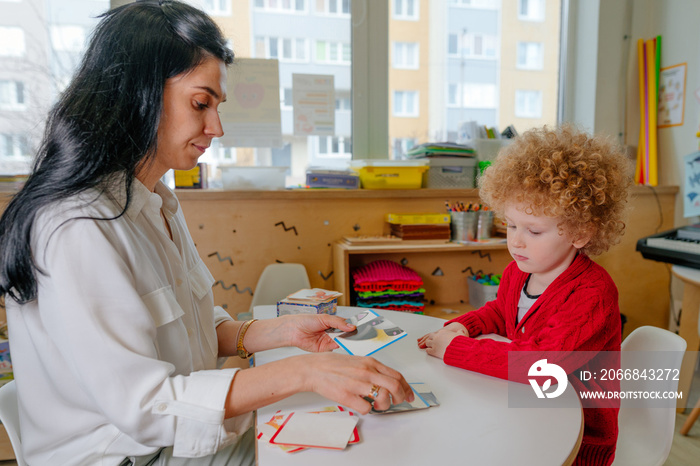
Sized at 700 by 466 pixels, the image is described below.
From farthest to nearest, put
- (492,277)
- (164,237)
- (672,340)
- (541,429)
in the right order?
(492,277) → (672,340) → (164,237) → (541,429)

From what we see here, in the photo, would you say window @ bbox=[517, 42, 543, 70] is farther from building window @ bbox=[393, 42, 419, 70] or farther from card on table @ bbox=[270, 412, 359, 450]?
card on table @ bbox=[270, 412, 359, 450]

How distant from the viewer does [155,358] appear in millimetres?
767

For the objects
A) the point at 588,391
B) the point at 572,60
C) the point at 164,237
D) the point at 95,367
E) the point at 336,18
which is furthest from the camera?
the point at 572,60

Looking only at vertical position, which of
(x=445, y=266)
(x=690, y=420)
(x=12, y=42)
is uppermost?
(x=12, y=42)

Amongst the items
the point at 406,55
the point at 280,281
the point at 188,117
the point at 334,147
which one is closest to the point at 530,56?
the point at 406,55

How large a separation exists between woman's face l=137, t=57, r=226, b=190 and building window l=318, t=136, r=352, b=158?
1.80 meters

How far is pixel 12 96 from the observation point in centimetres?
239

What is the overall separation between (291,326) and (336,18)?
7.13 ft

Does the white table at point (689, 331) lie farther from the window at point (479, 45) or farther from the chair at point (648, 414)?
the window at point (479, 45)

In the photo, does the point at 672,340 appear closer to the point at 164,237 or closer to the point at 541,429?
the point at 541,429

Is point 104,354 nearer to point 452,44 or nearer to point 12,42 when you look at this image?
point 12,42

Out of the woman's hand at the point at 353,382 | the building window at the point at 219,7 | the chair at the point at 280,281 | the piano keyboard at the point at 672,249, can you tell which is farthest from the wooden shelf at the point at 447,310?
the building window at the point at 219,7

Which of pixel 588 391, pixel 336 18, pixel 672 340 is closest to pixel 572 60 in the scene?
pixel 336 18

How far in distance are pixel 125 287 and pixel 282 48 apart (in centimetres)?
227
